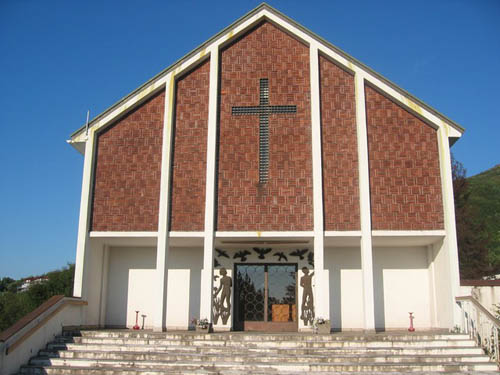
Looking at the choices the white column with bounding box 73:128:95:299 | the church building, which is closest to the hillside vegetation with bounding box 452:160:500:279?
the church building

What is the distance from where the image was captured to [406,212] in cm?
1441

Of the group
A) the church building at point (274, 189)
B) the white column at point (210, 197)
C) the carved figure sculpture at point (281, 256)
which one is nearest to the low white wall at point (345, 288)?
the church building at point (274, 189)

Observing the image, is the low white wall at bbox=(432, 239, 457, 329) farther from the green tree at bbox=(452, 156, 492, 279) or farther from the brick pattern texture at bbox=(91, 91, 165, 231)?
the green tree at bbox=(452, 156, 492, 279)

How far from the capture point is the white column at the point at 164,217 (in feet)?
46.5

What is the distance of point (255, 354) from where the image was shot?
450 inches

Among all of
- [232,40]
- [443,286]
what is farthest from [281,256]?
[232,40]

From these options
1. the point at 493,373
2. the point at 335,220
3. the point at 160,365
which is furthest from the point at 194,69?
the point at 493,373

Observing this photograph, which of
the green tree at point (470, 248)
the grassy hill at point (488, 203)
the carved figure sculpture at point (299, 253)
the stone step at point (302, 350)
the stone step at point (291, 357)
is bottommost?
the stone step at point (291, 357)

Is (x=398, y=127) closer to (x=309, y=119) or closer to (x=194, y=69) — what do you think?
(x=309, y=119)

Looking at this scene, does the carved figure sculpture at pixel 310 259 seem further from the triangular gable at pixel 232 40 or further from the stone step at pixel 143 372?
the stone step at pixel 143 372

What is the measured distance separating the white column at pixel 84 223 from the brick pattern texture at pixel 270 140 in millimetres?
3790

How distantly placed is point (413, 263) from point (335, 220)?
379cm

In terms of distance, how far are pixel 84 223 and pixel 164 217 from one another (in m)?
2.32

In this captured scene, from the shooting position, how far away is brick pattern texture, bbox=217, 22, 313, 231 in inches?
575
